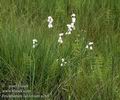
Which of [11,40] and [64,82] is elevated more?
[11,40]

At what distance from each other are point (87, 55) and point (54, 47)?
0.29m

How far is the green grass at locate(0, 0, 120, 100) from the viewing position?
3039 mm

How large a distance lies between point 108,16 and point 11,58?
1372 mm

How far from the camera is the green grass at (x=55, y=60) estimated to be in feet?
9.97

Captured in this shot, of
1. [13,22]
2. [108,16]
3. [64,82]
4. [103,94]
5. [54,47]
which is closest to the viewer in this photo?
[103,94]

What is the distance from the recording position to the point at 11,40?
330 centimetres

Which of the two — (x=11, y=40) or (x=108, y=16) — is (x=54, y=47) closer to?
(x=11, y=40)

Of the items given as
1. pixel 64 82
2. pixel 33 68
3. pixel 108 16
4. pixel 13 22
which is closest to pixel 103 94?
pixel 64 82

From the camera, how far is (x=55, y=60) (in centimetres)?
323

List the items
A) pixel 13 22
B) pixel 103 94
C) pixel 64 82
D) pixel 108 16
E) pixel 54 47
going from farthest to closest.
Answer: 1. pixel 108 16
2. pixel 13 22
3. pixel 54 47
4. pixel 64 82
5. pixel 103 94

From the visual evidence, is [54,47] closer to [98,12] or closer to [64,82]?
[64,82]

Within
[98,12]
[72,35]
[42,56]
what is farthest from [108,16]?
[42,56]

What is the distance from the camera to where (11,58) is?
3.20m

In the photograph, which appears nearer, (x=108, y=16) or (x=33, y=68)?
(x=33, y=68)
